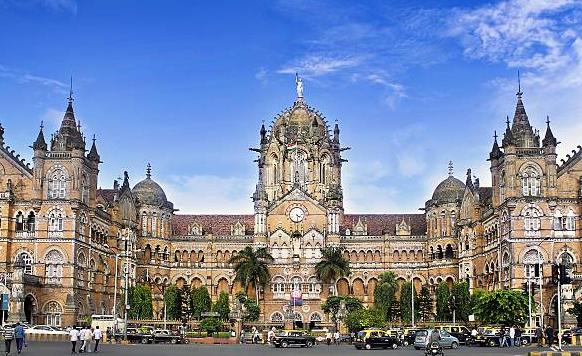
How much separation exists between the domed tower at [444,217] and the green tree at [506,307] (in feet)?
122

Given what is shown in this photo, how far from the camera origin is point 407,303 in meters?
116

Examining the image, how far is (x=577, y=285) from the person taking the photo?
93.1 metres

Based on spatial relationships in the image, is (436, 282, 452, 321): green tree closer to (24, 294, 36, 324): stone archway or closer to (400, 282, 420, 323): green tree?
(400, 282, 420, 323): green tree

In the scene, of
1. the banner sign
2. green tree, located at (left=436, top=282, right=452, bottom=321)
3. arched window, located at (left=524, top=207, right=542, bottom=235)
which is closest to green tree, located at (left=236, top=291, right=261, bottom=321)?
the banner sign

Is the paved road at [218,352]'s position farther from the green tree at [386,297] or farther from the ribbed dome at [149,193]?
the ribbed dome at [149,193]

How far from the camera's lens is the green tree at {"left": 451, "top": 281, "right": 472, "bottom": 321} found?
348 ft

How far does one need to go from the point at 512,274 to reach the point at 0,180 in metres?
59.6

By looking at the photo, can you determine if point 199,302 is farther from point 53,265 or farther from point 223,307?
point 53,265

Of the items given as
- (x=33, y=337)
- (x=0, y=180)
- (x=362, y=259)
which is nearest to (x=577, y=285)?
(x=362, y=259)

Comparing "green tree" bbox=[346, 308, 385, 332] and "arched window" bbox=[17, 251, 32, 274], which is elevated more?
"arched window" bbox=[17, 251, 32, 274]

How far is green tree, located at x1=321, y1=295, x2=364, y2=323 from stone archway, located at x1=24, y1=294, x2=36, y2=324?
38.7 meters

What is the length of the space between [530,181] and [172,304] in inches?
1898

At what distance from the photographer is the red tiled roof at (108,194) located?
392 ft

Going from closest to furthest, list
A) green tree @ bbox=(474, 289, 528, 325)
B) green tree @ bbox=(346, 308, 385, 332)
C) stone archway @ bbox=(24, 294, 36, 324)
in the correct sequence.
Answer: green tree @ bbox=(474, 289, 528, 325) → stone archway @ bbox=(24, 294, 36, 324) → green tree @ bbox=(346, 308, 385, 332)
